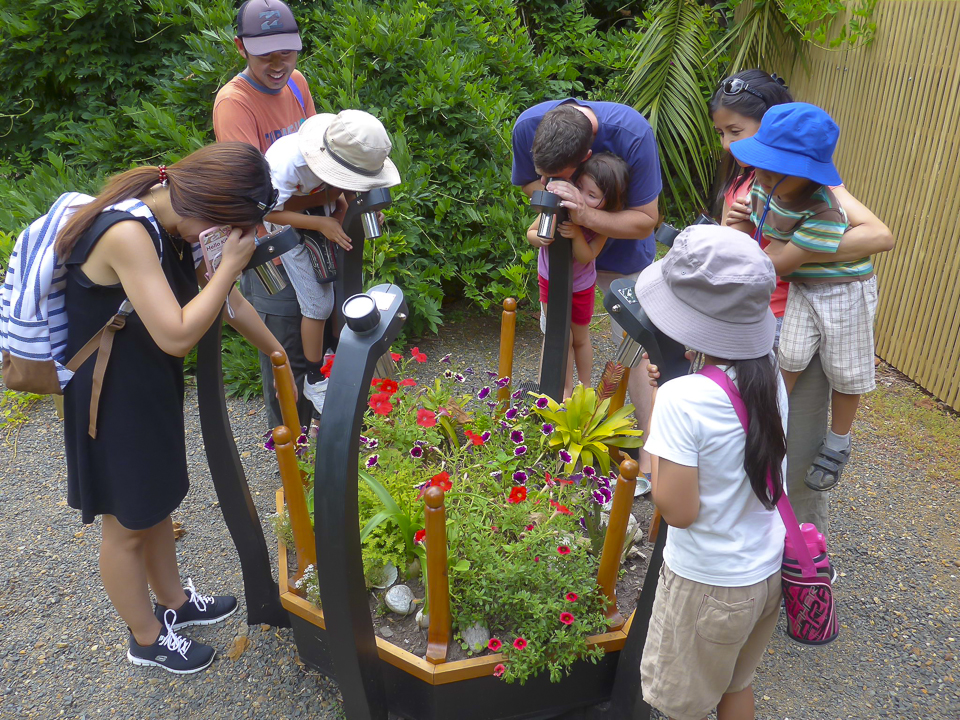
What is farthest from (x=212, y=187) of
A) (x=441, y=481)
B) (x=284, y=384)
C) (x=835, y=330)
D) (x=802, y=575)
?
(x=835, y=330)

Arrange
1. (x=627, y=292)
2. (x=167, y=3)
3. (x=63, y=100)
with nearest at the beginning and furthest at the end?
(x=627, y=292) → (x=167, y=3) → (x=63, y=100)

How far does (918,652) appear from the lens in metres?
2.57

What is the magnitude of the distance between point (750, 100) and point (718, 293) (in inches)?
54.6

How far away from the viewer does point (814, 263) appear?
228 centimetres

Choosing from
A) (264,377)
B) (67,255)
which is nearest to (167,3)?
(264,377)

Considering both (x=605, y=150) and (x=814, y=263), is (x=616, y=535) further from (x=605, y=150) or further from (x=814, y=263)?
(x=605, y=150)

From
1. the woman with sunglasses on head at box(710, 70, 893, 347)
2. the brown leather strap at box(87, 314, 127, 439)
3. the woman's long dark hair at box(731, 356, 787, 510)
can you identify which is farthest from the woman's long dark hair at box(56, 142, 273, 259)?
the woman with sunglasses on head at box(710, 70, 893, 347)

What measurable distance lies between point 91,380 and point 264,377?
134 cm

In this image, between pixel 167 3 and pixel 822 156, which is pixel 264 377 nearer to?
pixel 822 156

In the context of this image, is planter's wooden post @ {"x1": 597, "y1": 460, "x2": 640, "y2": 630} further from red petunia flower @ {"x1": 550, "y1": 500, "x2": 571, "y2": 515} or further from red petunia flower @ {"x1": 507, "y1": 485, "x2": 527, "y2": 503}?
red petunia flower @ {"x1": 507, "y1": 485, "x2": 527, "y2": 503}

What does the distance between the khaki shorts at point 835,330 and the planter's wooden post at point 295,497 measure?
163 centimetres

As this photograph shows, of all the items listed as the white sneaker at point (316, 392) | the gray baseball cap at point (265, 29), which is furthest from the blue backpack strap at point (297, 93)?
the white sneaker at point (316, 392)

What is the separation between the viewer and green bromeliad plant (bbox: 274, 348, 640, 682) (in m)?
2.05

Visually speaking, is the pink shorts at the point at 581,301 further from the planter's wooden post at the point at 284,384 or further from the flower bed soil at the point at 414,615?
the planter's wooden post at the point at 284,384
